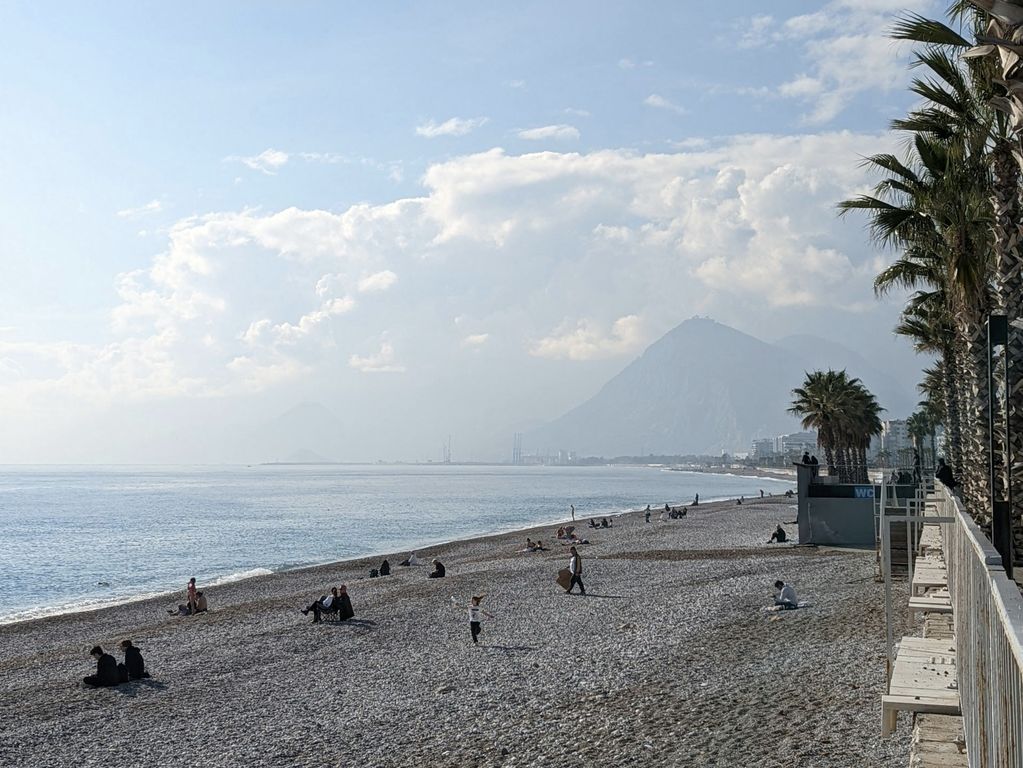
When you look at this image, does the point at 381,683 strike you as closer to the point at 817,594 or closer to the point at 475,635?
the point at 475,635

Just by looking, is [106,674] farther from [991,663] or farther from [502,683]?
[991,663]

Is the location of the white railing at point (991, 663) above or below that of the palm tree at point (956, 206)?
below

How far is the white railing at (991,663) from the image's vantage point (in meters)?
3.64

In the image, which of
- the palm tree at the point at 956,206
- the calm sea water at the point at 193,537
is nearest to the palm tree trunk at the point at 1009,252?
the palm tree at the point at 956,206

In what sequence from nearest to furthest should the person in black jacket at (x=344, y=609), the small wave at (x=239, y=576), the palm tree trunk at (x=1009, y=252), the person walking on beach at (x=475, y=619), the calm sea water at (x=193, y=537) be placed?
the palm tree trunk at (x=1009, y=252) < the person walking on beach at (x=475, y=619) < the person in black jacket at (x=344, y=609) < the small wave at (x=239, y=576) < the calm sea water at (x=193, y=537)

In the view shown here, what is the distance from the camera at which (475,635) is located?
2106cm

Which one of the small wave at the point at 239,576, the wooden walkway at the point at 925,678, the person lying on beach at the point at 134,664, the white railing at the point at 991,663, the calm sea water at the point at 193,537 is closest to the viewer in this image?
the white railing at the point at 991,663

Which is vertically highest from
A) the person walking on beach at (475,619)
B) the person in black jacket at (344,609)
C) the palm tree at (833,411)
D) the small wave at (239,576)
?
the palm tree at (833,411)

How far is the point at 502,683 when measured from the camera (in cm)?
1673

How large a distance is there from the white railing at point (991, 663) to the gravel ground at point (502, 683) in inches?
178

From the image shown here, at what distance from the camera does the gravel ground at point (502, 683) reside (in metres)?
12.4

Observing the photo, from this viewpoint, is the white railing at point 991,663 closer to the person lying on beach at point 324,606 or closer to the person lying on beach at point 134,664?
the person lying on beach at point 134,664

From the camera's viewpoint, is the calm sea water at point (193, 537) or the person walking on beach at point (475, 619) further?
the calm sea water at point (193, 537)

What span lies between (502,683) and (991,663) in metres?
13.1
